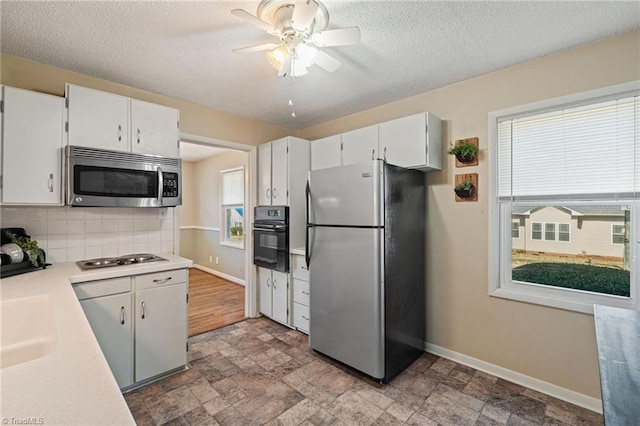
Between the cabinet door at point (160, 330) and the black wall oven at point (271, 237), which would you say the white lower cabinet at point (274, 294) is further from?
the cabinet door at point (160, 330)

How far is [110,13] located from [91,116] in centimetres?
86

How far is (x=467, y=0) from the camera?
1600mm


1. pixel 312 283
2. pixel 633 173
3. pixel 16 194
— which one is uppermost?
pixel 633 173

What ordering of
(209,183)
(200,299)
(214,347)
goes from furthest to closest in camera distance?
(209,183) → (200,299) → (214,347)

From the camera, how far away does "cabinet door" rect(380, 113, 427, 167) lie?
2.52m

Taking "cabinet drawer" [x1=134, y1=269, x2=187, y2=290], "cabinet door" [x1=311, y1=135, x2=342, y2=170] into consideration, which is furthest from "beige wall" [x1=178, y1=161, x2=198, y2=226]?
"cabinet drawer" [x1=134, y1=269, x2=187, y2=290]

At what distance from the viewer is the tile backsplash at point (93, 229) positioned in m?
2.25

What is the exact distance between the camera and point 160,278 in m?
2.27

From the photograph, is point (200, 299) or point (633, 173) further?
point (200, 299)

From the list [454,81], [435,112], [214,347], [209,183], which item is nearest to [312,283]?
[214,347]

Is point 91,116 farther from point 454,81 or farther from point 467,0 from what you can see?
point 454,81

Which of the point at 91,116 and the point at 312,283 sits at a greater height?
the point at 91,116

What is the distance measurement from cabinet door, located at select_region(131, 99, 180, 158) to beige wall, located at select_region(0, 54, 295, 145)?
1.25 ft

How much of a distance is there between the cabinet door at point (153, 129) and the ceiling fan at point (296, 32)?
1.24 metres
